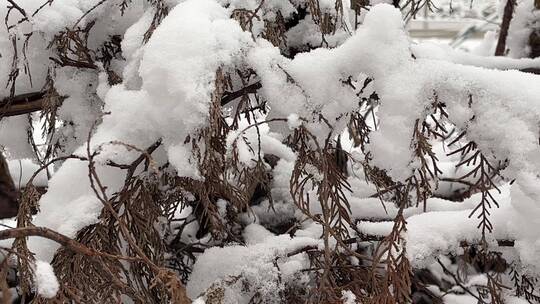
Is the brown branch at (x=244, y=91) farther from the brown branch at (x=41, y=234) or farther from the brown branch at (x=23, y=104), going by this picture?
the brown branch at (x=23, y=104)

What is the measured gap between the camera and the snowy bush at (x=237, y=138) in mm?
1378

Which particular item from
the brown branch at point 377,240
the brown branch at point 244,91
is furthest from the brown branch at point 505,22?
the brown branch at point 244,91

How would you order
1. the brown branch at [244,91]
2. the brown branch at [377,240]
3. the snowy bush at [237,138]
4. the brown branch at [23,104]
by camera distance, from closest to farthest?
the snowy bush at [237,138]
the brown branch at [244,91]
the brown branch at [377,240]
the brown branch at [23,104]

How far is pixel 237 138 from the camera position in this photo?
144cm

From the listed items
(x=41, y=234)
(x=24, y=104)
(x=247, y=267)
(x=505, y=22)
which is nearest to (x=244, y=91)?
(x=247, y=267)

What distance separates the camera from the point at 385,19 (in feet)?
4.78

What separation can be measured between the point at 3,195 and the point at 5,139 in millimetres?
604

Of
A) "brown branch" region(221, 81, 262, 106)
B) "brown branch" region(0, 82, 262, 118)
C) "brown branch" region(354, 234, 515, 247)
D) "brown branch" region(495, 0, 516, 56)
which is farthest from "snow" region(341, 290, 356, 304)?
"brown branch" region(495, 0, 516, 56)

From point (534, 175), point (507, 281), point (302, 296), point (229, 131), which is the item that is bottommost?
point (507, 281)

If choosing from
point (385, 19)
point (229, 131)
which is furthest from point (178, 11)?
point (385, 19)

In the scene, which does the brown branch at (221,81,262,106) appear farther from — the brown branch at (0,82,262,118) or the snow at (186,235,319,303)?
the brown branch at (0,82,262,118)

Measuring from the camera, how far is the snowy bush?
138cm

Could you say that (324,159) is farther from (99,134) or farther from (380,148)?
(99,134)

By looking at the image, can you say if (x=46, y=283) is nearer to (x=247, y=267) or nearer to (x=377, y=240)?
(x=247, y=267)
